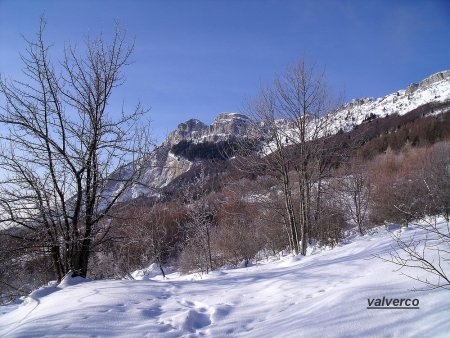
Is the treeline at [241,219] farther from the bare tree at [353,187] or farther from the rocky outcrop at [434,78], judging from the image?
the rocky outcrop at [434,78]

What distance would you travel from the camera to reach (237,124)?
14008mm

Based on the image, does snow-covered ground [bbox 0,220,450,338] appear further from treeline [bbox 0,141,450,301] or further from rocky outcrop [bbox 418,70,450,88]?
rocky outcrop [bbox 418,70,450,88]

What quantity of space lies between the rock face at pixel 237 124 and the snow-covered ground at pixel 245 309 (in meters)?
3.40

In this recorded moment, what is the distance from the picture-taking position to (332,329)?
A: 10.5 feet

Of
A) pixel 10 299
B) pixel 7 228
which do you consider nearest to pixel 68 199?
pixel 7 228

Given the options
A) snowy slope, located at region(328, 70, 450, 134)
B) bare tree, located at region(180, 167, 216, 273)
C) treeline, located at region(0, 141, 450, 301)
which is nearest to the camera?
treeline, located at region(0, 141, 450, 301)

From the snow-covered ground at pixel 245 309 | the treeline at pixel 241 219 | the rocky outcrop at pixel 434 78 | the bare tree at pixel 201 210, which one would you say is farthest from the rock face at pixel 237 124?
the snow-covered ground at pixel 245 309

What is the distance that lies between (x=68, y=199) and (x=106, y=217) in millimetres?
900

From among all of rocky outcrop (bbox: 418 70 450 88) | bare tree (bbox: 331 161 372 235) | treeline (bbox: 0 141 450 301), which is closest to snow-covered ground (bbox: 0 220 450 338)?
treeline (bbox: 0 141 450 301)

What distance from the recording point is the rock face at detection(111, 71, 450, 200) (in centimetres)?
843

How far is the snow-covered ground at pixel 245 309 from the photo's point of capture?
322 cm

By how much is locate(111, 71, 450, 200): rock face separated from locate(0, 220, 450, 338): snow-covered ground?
340 centimetres

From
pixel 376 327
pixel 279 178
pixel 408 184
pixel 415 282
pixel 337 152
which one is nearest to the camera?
pixel 376 327

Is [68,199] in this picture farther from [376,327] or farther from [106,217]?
[376,327]
